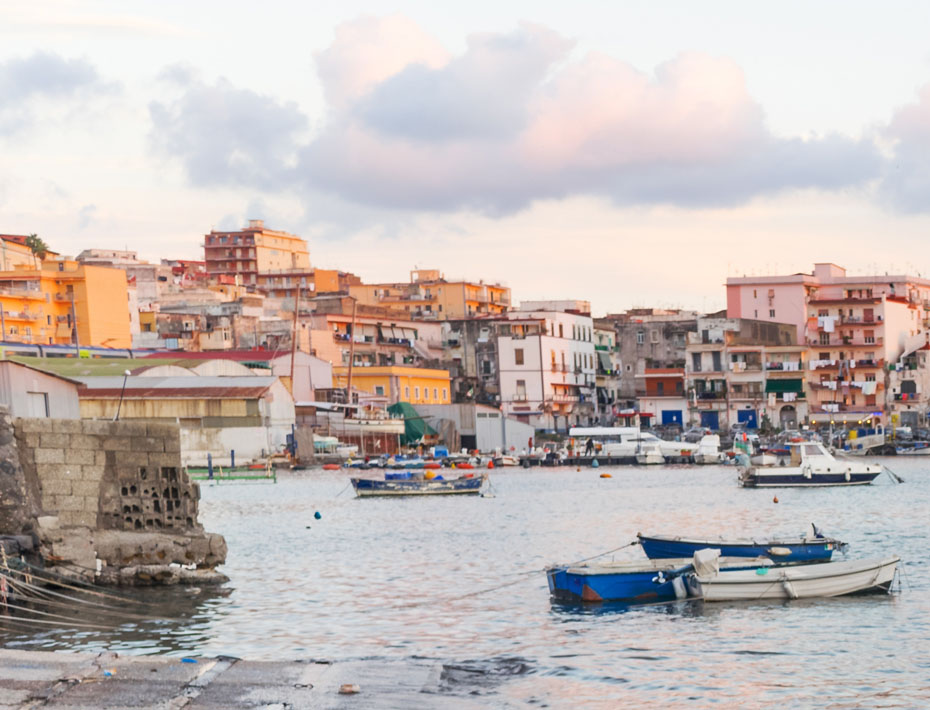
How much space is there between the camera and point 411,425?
116312mm

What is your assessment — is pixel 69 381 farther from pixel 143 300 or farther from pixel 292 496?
pixel 143 300

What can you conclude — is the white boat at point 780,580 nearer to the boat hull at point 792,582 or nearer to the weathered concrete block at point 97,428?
the boat hull at point 792,582

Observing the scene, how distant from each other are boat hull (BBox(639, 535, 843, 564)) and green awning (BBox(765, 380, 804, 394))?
97561 millimetres

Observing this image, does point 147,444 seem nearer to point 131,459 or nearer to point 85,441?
point 131,459

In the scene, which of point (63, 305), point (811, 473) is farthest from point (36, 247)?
point (811, 473)

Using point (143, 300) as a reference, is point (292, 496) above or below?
below

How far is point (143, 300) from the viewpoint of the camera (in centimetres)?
14825

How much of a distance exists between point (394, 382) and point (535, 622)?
93.6 m

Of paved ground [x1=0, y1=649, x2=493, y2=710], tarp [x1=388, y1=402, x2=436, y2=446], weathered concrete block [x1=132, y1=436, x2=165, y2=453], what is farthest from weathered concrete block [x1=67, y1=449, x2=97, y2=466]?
tarp [x1=388, y1=402, x2=436, y2=446]

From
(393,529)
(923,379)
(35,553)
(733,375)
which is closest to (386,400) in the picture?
(733,375)

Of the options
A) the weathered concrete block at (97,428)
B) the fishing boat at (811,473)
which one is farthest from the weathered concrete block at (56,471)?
the fishing boat at (811,473)

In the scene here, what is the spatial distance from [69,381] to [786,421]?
104m

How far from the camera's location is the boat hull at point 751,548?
3431 centimetres

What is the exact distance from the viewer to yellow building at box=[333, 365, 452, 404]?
122938 millimetres
